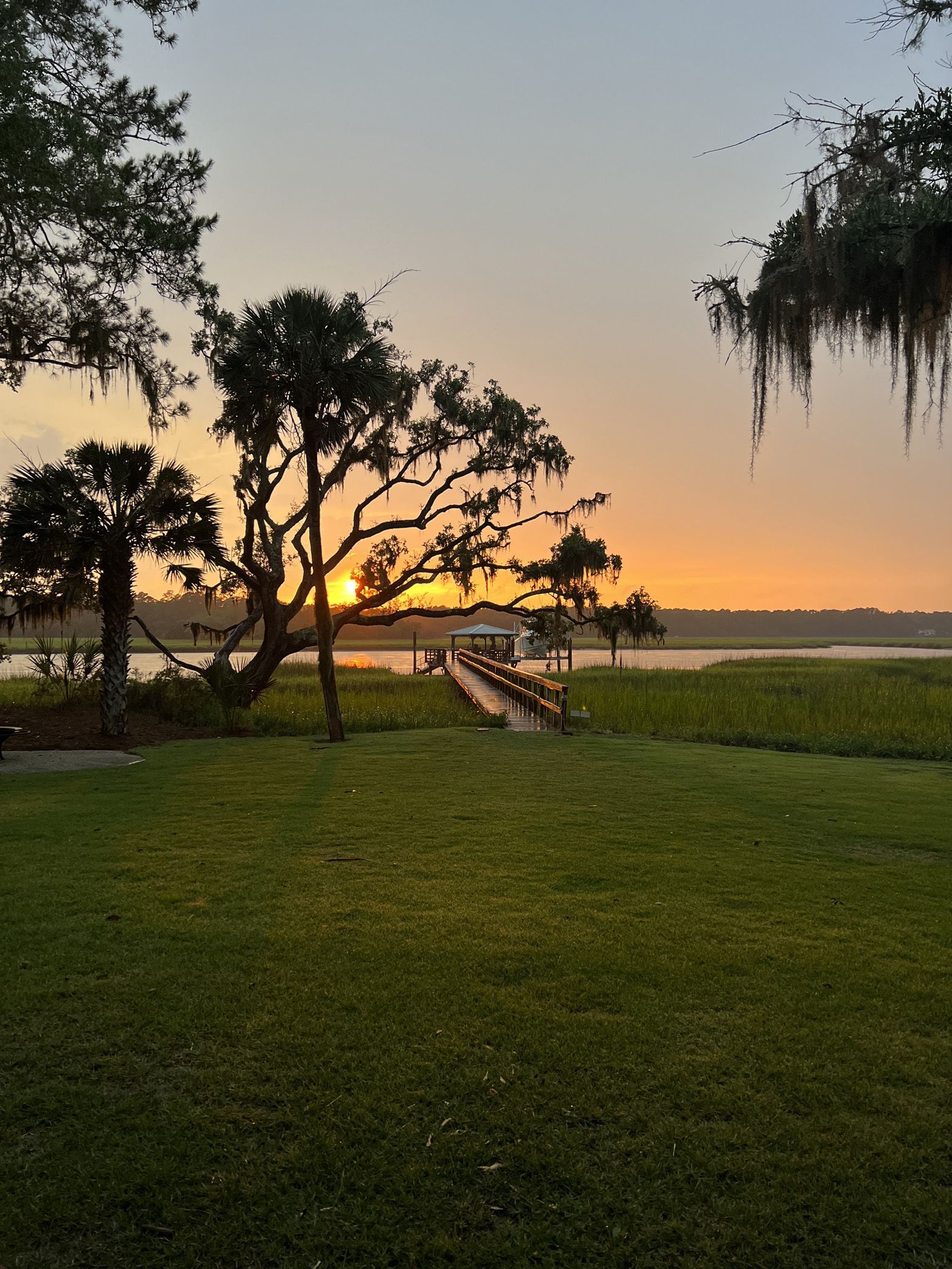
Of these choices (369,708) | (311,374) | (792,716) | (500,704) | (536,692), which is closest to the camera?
(311,374)

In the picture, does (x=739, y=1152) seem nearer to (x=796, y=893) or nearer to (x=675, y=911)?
(x=675, y=911)

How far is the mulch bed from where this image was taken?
14.1 meters

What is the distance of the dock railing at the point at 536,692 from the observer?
664 inches

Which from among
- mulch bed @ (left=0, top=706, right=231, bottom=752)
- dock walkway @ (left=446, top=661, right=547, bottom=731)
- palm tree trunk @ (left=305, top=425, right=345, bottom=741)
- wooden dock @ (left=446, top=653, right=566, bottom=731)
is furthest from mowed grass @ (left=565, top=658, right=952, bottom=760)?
mulch bed @ (left=0, top=706, right=231, bottom=752)

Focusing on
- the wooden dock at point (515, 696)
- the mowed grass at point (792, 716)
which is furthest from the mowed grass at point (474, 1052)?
the wooden dock at point (515, 696)

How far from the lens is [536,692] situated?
21797 millimetres

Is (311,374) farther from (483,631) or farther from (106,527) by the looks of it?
(483,631)

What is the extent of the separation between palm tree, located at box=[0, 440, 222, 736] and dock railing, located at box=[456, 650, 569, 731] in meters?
8.17

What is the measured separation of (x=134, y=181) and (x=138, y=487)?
221 inches

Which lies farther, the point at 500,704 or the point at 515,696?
the point at 515,696

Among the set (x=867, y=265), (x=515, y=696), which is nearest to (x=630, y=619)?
(x=515, y=696)

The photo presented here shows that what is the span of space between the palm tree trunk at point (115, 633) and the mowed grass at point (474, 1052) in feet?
28.0

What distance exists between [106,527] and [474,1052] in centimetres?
1425

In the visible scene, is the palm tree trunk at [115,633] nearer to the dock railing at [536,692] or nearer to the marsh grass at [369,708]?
the marsh grass at [369,708]
